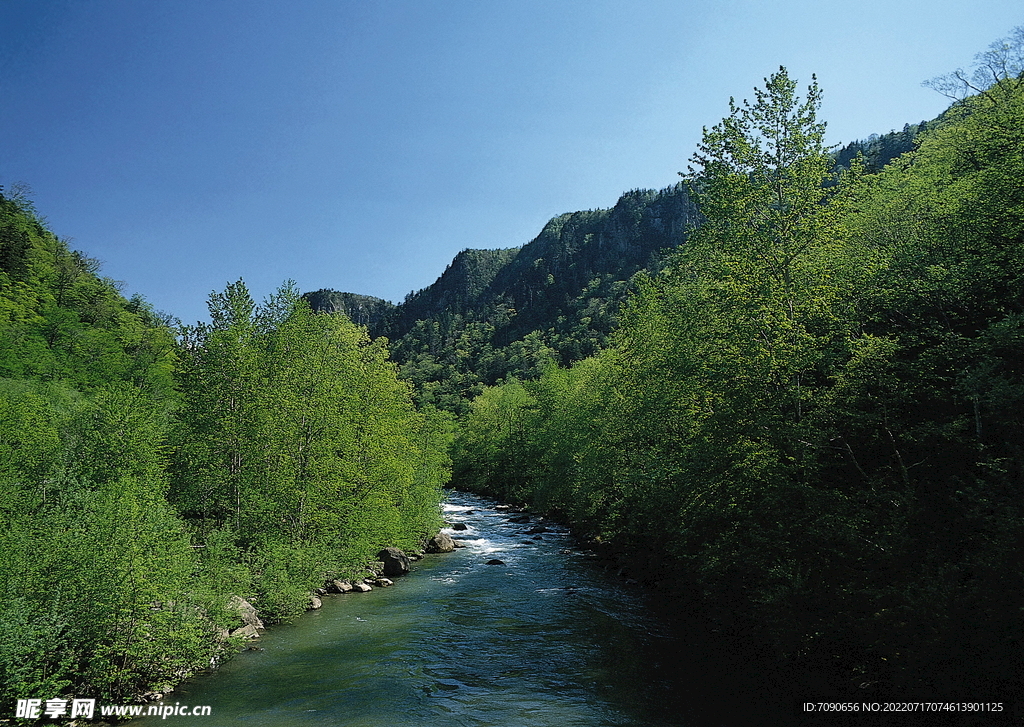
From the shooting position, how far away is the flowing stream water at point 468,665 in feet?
45.7

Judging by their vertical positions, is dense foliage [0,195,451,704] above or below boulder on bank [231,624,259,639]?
above

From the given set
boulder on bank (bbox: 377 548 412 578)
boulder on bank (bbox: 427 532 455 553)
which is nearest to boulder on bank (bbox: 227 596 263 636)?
boulder on bank (bbox: 377 548 412 578)

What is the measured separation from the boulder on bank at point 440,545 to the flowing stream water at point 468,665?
34.4 feet

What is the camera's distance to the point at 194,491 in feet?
78.2

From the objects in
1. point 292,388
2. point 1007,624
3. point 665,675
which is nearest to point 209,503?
point 292,388

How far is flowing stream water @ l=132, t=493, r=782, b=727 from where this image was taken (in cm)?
1392

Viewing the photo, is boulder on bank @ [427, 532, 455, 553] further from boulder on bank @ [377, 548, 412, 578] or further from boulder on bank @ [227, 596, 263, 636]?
boulder on bank @ [227, 596, 263, 636]

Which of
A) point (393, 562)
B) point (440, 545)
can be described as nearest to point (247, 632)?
point (393, 562)

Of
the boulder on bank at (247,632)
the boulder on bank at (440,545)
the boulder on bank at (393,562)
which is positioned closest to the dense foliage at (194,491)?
the boulder on bank at (393,562)

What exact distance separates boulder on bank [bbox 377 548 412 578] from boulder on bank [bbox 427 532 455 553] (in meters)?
5.23

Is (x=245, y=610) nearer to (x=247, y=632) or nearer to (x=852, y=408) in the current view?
(x=247, y=632)

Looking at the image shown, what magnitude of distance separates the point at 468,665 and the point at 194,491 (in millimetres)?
14475

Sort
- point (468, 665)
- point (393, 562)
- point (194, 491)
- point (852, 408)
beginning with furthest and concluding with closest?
point (393, 562) < point (194, 491) < point (468, 665) < point (852, 408)

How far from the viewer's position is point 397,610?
950 inches
